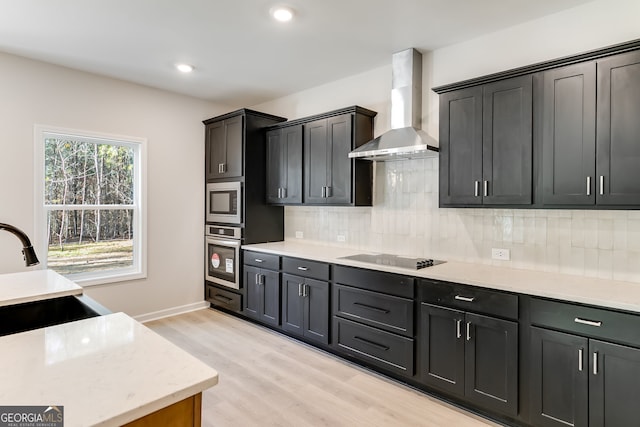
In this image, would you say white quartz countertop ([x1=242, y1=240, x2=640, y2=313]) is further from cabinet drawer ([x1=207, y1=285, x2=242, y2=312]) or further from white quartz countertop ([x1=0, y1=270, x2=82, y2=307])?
white quartz countertop ([x1=0, y1=270, x2=82, y2=307])

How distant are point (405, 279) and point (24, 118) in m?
3.82

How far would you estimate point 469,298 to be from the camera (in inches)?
95.6

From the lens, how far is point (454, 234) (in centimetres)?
314

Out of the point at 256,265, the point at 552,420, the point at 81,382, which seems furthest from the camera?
the point at 256,265

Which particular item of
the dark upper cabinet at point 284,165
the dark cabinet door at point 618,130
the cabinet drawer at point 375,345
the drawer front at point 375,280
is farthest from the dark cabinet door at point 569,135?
the dark upper cabinet at point 284,165

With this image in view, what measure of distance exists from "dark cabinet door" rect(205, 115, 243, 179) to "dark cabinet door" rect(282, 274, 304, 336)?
1.48 metres

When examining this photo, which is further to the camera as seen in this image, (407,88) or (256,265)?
(256,265)

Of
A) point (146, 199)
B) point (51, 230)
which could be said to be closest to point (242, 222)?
point (146, 199)

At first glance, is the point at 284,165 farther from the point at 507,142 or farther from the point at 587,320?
the point at 587,320

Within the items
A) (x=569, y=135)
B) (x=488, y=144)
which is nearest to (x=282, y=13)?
(x=488, y=144)

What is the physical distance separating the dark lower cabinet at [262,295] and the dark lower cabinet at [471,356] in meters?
1.69

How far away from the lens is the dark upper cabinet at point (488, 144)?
8.07 feet

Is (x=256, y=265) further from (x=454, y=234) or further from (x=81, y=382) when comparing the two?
(x=81, y=382)

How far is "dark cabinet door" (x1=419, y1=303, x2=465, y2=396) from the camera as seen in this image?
2484 mm
